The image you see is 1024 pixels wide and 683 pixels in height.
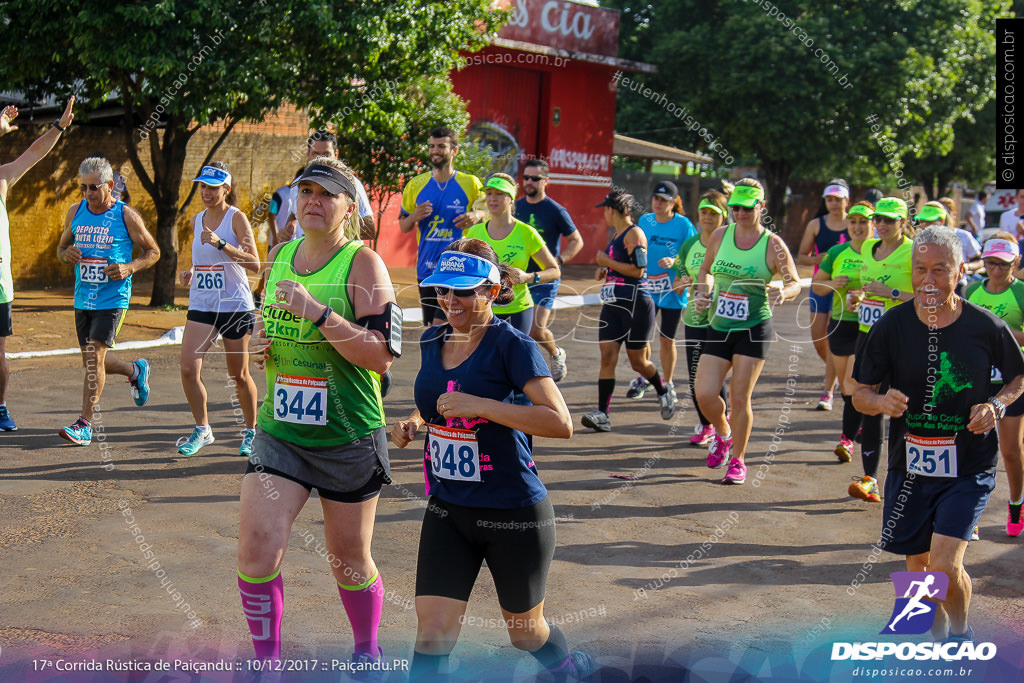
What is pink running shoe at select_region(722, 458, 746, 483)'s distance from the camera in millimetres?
7656

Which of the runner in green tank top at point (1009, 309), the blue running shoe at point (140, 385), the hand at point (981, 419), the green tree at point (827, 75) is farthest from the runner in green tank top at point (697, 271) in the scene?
the green tree at point (827, 75)

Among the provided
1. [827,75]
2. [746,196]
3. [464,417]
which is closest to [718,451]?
[746,196]

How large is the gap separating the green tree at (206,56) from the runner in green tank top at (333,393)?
→ 30.2 ft

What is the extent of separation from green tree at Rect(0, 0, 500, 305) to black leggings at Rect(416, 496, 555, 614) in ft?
33.0

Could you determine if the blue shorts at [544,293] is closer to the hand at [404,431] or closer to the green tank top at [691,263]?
the green tank top at [691,263]

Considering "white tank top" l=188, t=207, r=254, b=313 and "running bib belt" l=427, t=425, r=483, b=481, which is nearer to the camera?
"running bib belt" l=427, t=425, r=483, b=481

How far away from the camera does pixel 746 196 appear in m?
7.53

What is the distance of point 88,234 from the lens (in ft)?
25.2

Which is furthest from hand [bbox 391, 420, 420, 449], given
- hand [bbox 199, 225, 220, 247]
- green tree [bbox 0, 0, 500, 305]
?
green tree [bbox 0, 0, 500, 305]

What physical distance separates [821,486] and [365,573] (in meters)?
4.69

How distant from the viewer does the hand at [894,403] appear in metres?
4.48

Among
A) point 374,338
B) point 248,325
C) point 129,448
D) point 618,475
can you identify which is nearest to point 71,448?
point 129,448

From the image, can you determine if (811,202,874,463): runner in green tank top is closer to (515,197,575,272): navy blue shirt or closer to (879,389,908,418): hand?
(515,197,575,272): navy blue shirt

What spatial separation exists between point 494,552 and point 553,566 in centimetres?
208
